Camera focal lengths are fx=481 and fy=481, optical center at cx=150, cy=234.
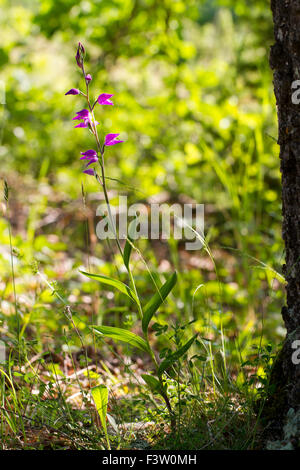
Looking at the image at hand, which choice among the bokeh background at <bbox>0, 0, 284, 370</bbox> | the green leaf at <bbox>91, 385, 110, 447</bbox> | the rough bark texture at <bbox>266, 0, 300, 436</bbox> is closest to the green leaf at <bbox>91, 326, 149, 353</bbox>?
the green leaf at <bbox>91, 385, 110, 447</bbox>

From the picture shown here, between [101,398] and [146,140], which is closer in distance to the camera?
[101,398]

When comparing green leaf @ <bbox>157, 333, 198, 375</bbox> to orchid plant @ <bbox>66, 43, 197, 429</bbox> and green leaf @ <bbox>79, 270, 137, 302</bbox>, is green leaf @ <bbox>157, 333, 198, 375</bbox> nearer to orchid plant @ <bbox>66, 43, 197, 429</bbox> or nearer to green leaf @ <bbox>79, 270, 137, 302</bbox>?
orchid plant @ <bbox>66, 43, 197, 429</bbox>

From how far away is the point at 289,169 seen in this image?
4.16 ft

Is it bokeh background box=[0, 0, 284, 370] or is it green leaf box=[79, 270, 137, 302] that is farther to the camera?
bokeh background box=[0, 0, 284, 370]

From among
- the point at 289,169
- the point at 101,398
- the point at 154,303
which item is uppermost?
the point at 289,169

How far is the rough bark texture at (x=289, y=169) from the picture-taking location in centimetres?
124

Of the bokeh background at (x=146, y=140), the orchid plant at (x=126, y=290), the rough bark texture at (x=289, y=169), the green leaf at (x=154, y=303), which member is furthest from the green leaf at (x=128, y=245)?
the bokeh background at (x=146, y=140)

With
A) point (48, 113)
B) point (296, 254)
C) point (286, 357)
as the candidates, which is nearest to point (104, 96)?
point (296, 254)

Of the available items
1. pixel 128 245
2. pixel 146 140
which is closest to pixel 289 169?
pixel 128 245

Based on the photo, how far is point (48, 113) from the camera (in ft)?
11.8

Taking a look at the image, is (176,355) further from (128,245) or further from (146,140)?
(146,140)

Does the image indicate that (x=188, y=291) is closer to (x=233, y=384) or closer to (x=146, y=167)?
(x=233, y=384)

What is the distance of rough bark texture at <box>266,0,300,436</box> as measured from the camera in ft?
4.05

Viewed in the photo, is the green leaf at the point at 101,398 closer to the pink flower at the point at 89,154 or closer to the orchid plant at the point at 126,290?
the orchid plant at the point at 126,290
